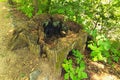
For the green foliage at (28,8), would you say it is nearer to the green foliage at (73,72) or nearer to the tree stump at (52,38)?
the tree stump at (52,38)

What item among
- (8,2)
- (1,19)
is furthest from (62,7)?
(8,2)

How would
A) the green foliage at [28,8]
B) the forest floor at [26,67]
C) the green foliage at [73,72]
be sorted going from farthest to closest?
the green foliage at [28,8] < the forest floor at [26,67] < the green foliage at [73,72]

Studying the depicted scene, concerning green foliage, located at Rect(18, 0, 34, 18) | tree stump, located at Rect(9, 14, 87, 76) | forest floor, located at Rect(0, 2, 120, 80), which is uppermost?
green foliage, located at Rect(18, 0, 34, 18)

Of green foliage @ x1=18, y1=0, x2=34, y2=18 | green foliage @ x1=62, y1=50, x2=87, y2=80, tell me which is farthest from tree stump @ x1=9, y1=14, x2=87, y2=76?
green foliage @ x1=18, y1=0, x2=34, y2=18

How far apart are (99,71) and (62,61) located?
1011 millimetres

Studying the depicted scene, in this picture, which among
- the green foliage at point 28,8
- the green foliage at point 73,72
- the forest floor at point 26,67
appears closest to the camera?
the green foliage at point 73,72

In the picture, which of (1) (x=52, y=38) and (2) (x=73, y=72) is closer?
(2) (x=73, y=72)

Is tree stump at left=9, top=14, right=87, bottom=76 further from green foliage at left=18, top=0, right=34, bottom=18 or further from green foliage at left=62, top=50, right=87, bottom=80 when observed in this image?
green foliage at left=18, top=0, right=34, bottom=18

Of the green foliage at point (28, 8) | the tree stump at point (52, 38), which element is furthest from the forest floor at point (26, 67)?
the green foliage at point (28, 8)

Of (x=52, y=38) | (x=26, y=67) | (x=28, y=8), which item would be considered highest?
(x=28, y=8)

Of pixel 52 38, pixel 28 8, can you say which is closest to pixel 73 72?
pixel 52 38

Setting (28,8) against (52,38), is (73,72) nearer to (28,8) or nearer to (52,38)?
(52,38)

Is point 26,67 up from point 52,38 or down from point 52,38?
down

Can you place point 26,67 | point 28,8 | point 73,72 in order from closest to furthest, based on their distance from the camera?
1. point 73,72
2. point 26,67
3. point 28,8
